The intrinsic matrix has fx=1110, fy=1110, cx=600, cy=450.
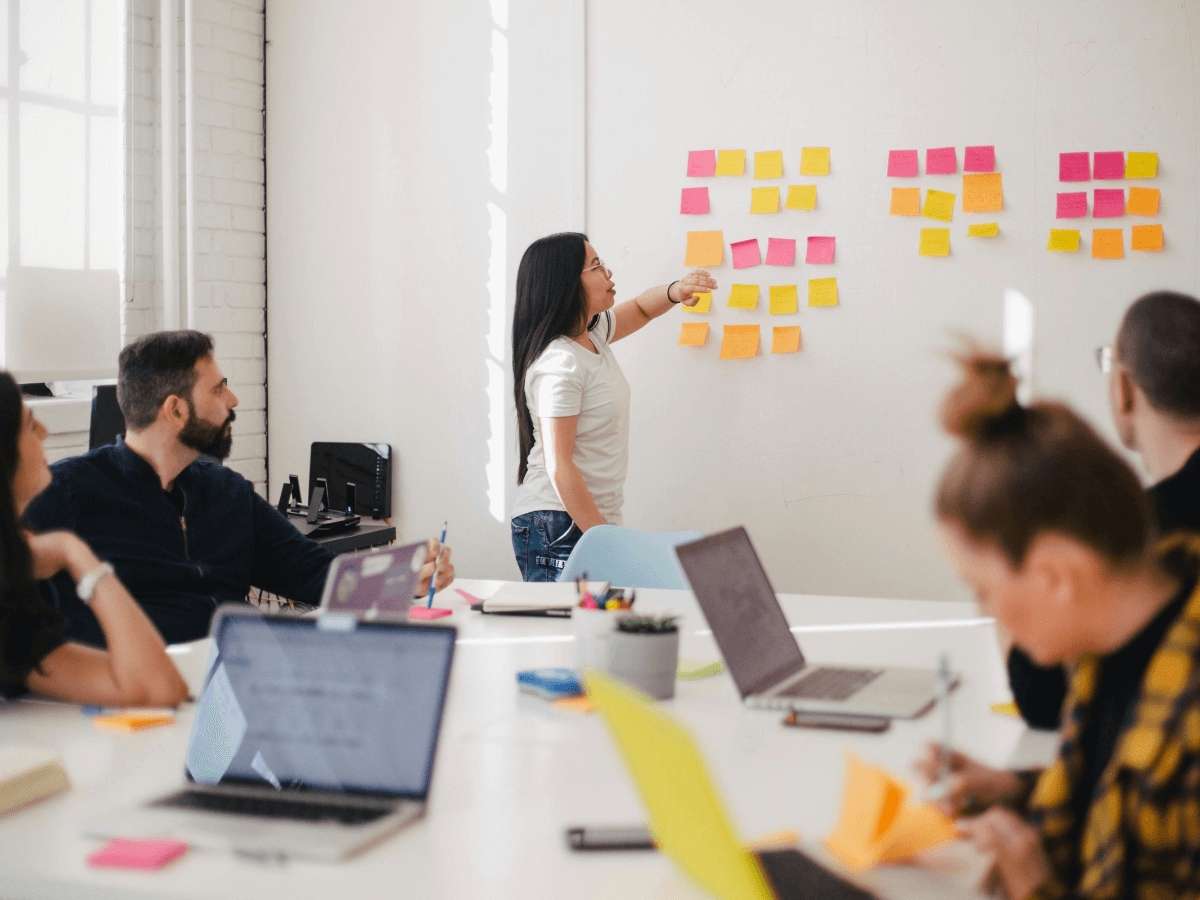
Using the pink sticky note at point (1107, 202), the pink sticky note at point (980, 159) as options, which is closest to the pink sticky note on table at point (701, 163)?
the pink sticky note at point (980, 159)

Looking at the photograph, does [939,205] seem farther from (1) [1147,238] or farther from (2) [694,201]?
(2) [694,201]

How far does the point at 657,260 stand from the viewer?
11.7ft

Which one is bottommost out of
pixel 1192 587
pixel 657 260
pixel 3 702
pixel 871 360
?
pixel 3 702

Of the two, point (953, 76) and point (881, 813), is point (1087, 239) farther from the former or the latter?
point (881, 813)

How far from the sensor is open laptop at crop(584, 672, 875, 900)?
33.7 inches

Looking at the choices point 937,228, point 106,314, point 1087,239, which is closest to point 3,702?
point 106,314

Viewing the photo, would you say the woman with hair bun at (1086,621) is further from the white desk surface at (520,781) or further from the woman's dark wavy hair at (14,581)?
the woman's dark wavy hair at (14,581)

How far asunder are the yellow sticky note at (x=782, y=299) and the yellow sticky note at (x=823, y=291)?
0.18 ft

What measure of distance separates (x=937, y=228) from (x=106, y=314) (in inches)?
101

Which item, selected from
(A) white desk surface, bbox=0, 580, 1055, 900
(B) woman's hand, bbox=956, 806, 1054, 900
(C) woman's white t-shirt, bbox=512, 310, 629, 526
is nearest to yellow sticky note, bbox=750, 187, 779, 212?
(C) woman's white t-shirt, bbox=512, 310, 629, 526

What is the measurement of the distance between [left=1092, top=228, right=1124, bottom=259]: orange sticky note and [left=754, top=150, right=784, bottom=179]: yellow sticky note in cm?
92

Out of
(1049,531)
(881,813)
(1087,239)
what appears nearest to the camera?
(1049,531)

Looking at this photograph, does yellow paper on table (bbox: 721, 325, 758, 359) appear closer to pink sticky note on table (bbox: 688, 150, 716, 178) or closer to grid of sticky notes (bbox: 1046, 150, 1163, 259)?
pink sticky note on table (bbox: 688, 150, 716, 178)

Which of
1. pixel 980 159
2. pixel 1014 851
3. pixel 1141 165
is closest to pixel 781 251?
pixel 980 159
